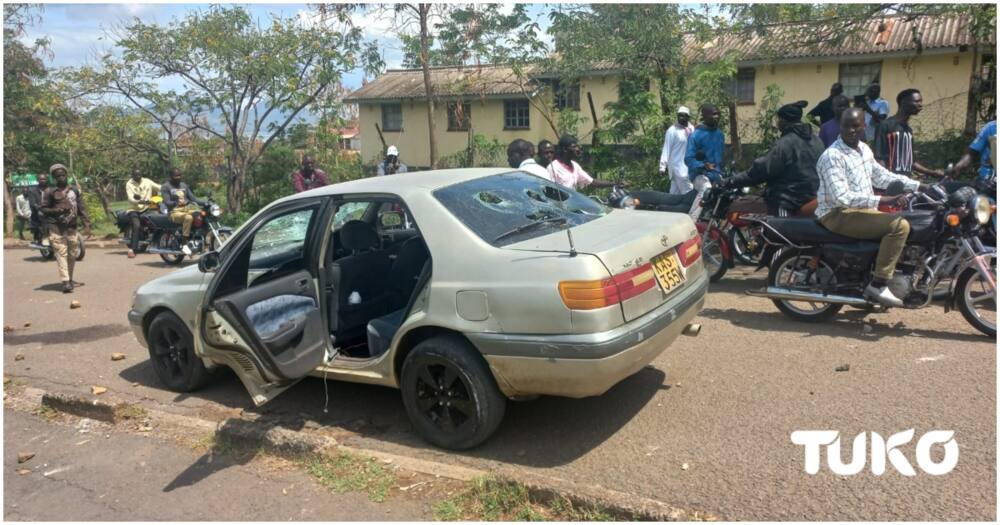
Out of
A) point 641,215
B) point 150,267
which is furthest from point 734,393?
point 150,267

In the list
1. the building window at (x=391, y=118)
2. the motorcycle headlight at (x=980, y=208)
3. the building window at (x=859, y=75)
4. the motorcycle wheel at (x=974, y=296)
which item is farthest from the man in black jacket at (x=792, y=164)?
the building window at (x=391, y=118)

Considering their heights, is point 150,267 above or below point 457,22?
below

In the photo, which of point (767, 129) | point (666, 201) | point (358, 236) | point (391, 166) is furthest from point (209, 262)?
point (767, 129)

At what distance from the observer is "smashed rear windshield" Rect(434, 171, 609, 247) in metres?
4.33

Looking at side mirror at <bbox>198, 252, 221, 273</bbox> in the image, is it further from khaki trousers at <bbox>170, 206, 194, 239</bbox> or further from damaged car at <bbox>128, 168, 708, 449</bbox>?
khaki trousers at <bbox>170, 206, 194, 239</bbox>

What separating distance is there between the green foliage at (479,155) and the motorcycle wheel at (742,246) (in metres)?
14.0

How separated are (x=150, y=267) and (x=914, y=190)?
1155cm

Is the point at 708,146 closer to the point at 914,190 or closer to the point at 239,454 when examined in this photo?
the point at 914,190

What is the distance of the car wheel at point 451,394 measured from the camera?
4.11 metres

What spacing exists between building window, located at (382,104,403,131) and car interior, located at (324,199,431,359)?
2770cm

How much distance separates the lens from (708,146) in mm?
9242

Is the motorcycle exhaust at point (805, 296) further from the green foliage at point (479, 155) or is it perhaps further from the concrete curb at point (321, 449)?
the green foliage at point (479, 155)

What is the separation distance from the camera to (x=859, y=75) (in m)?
23.1

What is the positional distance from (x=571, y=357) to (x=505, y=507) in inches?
31.5
